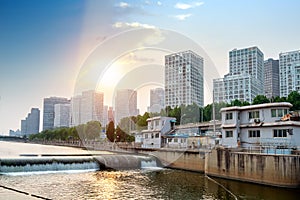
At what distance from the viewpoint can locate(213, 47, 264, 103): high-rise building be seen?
111 metres

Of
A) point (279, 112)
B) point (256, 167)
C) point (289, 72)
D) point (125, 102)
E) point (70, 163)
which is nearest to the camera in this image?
point (256, 167)

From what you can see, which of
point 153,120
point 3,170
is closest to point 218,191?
point 3,170

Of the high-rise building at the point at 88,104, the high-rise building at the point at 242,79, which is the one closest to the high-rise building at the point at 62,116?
the high-rise building at the point at 242,79

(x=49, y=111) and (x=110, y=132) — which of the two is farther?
(x=49, y=111)

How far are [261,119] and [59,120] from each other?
125 m

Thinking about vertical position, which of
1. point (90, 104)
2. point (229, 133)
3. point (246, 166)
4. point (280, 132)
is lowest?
point (246, 166)

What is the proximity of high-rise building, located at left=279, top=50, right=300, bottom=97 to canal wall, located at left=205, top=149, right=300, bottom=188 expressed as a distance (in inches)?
3304

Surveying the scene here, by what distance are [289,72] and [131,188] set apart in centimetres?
10405

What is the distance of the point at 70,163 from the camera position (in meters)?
30.4

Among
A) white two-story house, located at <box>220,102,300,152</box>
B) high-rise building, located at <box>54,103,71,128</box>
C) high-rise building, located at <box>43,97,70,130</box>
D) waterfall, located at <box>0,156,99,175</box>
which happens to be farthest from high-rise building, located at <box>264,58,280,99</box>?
waterfall, located at <box>0,156,99,175</box>

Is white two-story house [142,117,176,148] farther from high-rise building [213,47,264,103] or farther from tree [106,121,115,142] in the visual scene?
high-rise building [213,47,264,103]

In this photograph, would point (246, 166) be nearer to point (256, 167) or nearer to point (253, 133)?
point (256, 167)

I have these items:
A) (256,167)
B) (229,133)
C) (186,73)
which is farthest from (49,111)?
(256,167)

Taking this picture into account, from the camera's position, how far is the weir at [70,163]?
2723cm
